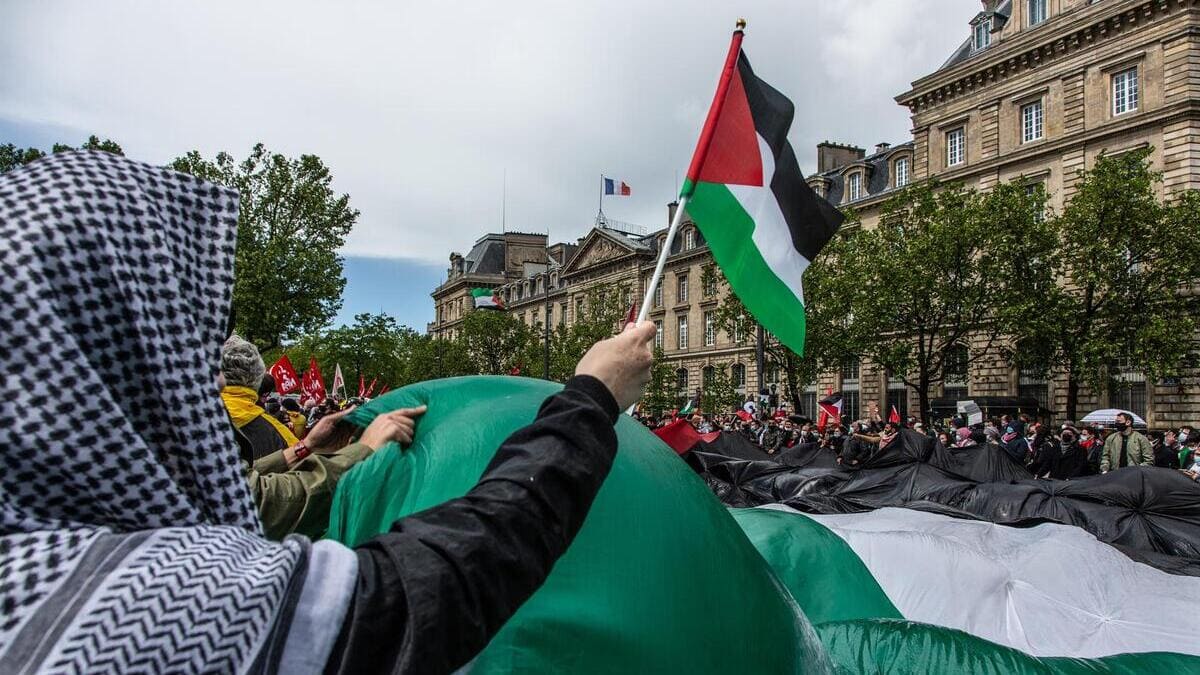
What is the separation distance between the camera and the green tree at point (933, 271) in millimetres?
27984

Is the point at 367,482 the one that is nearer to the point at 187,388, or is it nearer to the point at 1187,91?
the point at 187,388

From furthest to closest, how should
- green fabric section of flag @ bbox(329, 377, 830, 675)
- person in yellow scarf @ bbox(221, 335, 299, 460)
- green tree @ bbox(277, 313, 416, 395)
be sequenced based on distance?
green tree @ bbox(277, 313, 416, 395)
person in yellow scarf @ bbox(221, 335, 299, 460)
green fabric section of flag @ bbox(329, 377, 830, 675)

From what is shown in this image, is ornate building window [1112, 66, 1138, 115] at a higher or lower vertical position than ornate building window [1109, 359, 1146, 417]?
higher

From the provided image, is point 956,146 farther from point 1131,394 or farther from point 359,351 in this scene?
point 359,351

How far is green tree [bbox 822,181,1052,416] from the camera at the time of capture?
27984 millimetres

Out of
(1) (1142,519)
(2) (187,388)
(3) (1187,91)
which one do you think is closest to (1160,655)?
(2) (187,388)

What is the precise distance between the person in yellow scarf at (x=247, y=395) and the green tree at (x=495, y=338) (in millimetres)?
57245

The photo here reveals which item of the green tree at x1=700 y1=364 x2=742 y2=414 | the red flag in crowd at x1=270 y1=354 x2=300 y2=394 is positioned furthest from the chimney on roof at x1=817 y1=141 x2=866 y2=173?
the red flag in crowd at x1=270 y1=354 x2=300 y2=394

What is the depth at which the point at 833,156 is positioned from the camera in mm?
48594

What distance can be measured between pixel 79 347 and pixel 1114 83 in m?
36.4

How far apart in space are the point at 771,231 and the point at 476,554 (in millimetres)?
2132

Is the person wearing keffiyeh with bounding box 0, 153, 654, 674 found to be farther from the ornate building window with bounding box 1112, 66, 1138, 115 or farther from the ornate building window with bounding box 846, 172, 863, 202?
the ornate building window with bounding box 846, 172, 863, 202

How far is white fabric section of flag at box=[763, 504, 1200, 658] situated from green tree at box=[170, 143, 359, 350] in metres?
22.4

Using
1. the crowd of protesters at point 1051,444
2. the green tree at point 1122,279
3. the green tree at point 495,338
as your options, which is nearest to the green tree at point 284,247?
the crowd of protesters at point 1051,444
